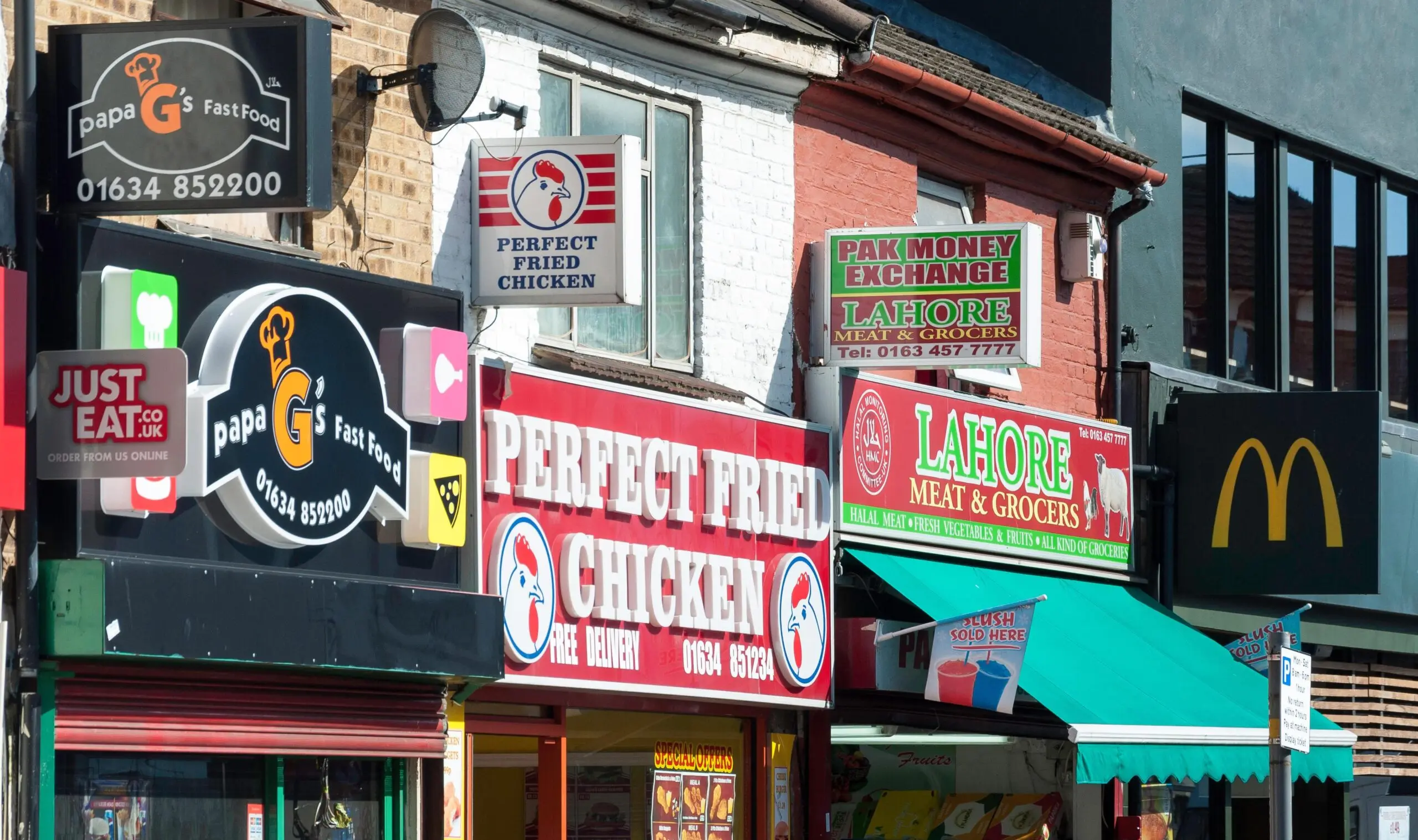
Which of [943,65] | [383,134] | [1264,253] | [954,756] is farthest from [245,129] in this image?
[1264,253]

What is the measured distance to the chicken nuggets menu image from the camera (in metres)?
13.9

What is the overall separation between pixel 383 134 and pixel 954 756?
774cm

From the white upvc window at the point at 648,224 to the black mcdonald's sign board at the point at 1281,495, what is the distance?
5655 millimetres

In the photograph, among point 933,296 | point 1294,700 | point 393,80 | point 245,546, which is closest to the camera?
point 245,546

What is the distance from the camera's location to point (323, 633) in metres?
10.7

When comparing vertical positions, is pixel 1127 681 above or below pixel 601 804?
above

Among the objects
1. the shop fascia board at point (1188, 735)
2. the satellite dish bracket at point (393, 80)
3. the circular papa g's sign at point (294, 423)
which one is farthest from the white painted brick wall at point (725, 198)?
the shop fascia board at point (1188, 735)

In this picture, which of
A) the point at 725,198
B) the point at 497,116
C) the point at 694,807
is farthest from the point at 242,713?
the point at 725,198

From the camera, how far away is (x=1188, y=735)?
1502 cm

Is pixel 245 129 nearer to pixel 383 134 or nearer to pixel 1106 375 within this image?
pixel 383 134

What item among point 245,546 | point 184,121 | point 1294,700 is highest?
point 184,121

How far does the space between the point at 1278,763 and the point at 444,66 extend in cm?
542

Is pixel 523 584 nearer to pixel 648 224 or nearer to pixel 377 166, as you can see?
pixel 377 166

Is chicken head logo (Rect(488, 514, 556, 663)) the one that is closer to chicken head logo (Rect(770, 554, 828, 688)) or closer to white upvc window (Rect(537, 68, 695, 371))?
white upvc window (Rect(537, 68, 695, 371))
